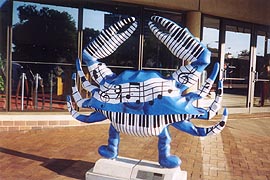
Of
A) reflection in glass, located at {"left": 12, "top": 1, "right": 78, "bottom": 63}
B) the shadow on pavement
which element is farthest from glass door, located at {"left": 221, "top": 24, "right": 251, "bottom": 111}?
the shadow on pavement

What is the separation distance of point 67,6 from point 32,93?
1870mm

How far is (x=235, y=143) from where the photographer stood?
5840 mm

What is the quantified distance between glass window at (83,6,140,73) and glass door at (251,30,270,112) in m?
3.64

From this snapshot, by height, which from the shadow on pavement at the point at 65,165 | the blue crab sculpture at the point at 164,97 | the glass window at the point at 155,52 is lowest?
the shadow on pavement at the point at 65,165

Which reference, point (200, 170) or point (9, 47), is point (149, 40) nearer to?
point (9, 47)

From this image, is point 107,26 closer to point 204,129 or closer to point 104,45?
point 104,45

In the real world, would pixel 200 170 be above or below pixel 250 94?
below

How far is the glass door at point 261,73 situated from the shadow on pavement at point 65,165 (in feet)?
20.8

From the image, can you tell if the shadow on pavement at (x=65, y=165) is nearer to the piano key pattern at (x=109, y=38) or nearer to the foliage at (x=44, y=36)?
the piano key pattern at (x=109, y=38)

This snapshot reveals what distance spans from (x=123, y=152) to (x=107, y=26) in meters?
2.96

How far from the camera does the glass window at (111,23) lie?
7082 mm

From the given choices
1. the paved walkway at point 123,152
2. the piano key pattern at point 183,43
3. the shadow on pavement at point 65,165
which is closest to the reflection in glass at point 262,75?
the paved walkway at point 123,152

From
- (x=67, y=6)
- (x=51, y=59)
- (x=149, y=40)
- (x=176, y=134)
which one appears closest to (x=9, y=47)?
(x=51, y=59)

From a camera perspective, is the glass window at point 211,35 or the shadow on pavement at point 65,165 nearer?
the shadow on pavement at point 65,165
